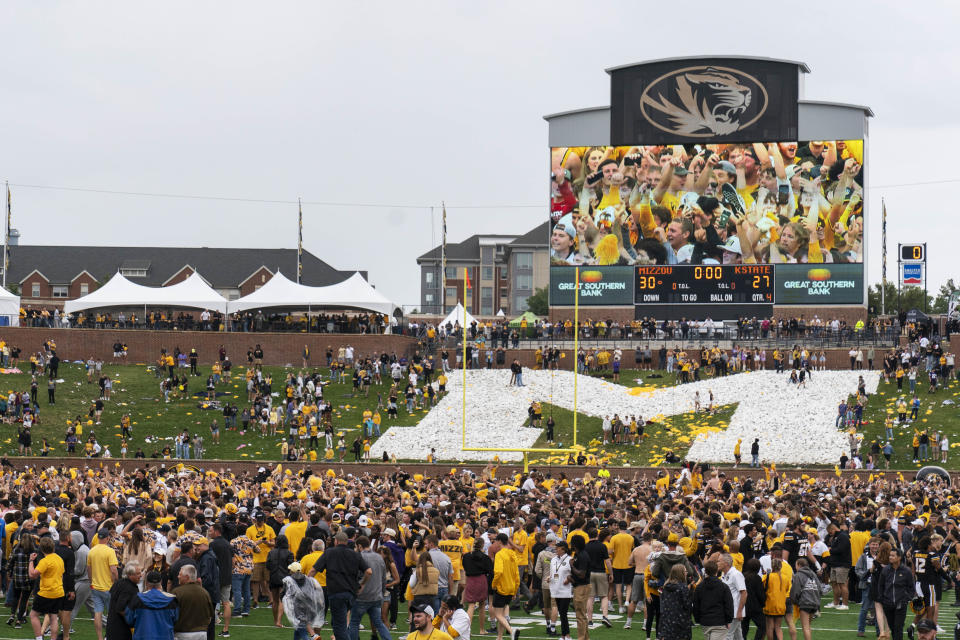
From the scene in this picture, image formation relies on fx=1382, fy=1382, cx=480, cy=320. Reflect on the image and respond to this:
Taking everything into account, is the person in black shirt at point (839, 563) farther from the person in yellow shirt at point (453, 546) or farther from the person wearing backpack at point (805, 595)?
the person in yellow shirt at point (453, 546)

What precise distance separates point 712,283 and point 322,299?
618 inches

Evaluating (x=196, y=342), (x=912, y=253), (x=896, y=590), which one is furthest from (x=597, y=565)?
(x=912, y=253)

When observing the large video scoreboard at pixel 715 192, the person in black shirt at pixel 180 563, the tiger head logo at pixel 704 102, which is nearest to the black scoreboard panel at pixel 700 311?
the large video scoreboard at pixel 715 192

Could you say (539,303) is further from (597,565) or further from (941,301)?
(597,565)

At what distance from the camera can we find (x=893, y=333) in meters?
53.5

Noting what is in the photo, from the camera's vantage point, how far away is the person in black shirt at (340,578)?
14.1 m

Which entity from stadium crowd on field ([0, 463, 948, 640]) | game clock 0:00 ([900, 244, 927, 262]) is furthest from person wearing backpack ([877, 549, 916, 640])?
game clock 0:00 ([900, 244, 927, 262])

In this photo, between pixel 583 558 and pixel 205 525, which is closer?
pixel 583 558

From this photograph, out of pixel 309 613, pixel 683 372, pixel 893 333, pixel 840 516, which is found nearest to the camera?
pixel 309 613

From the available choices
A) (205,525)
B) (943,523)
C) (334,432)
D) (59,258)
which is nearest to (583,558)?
(205,525)

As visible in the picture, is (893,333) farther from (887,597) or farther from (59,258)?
(59,258)

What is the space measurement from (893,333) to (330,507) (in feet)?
126

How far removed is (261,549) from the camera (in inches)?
687

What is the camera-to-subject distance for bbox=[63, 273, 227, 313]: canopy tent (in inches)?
2154
